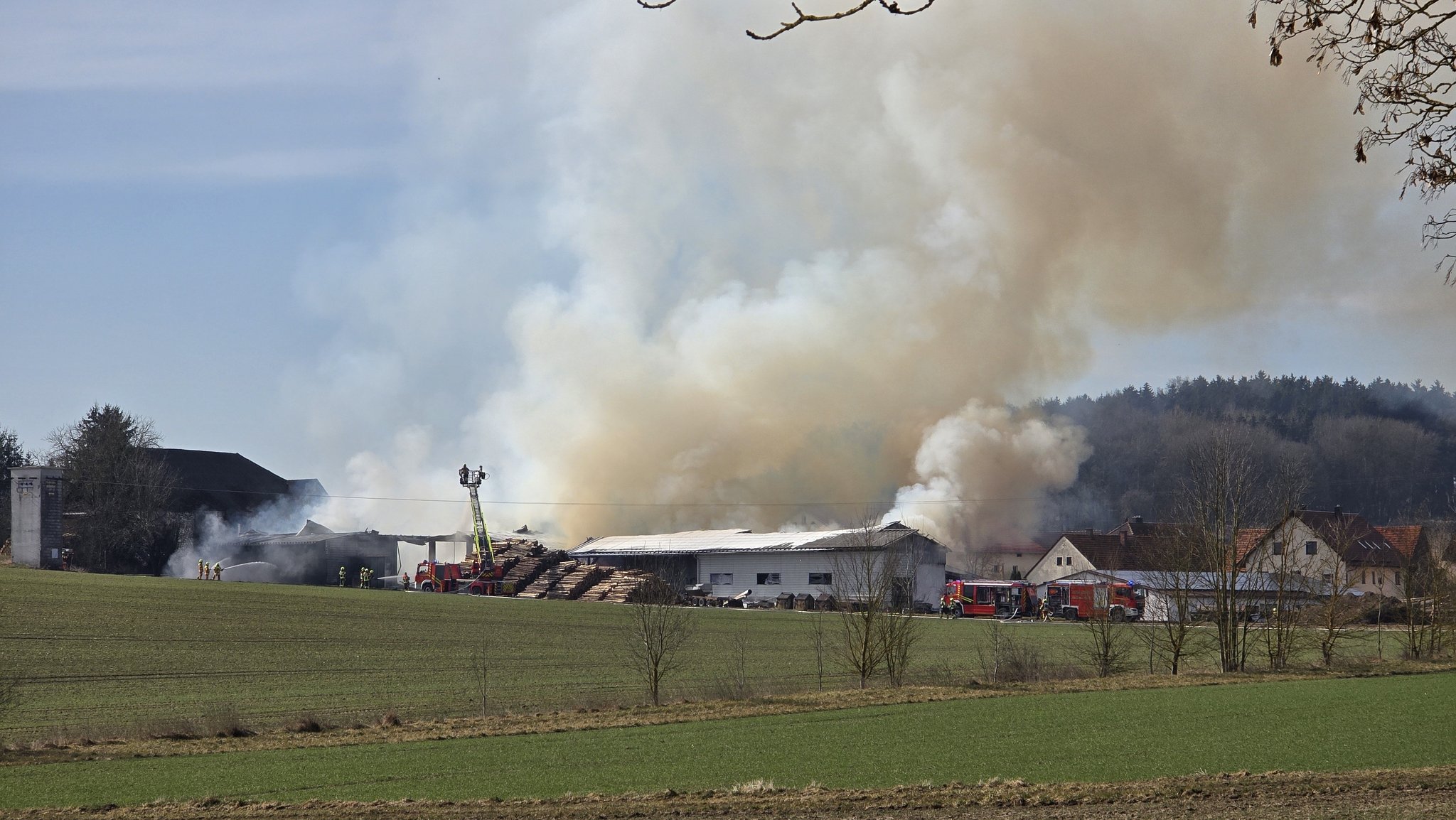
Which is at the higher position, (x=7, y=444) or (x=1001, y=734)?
(x=7, y=444)

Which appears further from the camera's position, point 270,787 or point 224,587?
point 224,587

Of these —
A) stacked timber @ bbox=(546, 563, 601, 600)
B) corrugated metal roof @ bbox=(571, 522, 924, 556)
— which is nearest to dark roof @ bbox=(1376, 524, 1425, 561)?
corrugated metal roof @ bbox=(571, 522, 924, 556)

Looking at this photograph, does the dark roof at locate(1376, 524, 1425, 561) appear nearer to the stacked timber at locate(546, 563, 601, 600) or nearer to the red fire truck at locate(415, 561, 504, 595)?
the stacked timber at locate(546, 563, 601, 600)

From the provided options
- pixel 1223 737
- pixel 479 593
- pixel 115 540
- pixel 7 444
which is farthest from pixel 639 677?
pixel 7 444

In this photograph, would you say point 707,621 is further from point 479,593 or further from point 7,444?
point 7,444

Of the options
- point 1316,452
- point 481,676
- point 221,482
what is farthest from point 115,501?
point 1316,452

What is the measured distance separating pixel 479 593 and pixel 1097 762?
70.6 m

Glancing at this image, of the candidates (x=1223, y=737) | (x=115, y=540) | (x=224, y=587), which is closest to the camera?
(x=1223, y=737)

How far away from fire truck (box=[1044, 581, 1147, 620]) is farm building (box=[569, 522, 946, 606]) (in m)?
6.78

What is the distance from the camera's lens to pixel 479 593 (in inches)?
3440

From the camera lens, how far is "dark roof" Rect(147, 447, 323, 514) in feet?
339

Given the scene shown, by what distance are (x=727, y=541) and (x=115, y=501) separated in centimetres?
4122

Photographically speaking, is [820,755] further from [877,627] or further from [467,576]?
[467,576]

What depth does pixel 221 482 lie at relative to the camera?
4360 inches
